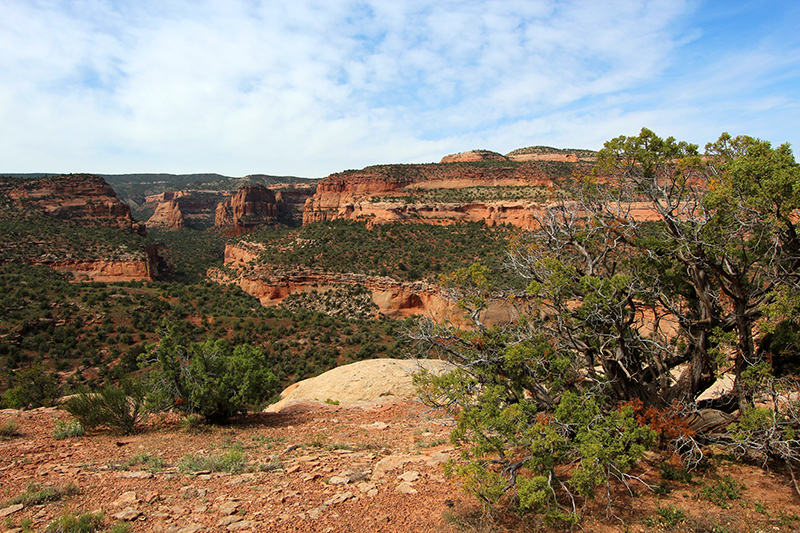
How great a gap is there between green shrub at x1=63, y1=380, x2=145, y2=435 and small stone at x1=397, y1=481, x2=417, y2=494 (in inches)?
300

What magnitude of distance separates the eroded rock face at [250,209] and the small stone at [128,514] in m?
86.9

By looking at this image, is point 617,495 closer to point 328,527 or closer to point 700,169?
point 328,527

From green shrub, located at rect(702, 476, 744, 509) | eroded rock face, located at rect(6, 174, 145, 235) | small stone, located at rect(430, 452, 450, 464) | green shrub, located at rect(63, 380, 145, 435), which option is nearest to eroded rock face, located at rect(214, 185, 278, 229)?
eroded rock face, located at rect(6, 174, 145, 235)

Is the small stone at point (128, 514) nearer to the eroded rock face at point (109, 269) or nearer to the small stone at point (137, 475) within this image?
the small stone at point (137, 475)

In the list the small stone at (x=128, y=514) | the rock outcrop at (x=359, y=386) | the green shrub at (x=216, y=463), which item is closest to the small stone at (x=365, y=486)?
the green shrub at (x=216, y=463)

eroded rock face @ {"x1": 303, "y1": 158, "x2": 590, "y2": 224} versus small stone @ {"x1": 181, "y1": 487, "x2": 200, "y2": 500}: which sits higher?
eroded rock face @ {"x1": 303, "y1": 158, "x2": 590, "y2": 224}

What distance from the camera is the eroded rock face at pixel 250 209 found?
89.6m

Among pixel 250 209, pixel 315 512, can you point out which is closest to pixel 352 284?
pixel 315 512

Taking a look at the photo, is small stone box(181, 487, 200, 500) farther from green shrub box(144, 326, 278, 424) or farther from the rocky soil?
green shrub box(144, 326, 278, 424)

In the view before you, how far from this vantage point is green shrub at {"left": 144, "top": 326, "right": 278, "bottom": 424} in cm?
1090

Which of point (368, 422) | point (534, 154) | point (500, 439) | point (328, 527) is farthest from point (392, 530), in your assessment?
point (534, 154)

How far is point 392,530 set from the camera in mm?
5773

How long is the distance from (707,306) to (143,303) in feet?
108

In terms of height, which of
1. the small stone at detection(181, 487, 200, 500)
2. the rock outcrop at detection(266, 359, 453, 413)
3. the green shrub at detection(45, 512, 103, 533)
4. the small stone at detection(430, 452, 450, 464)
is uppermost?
the green shrub at detection(45, 512, 103, 533)
